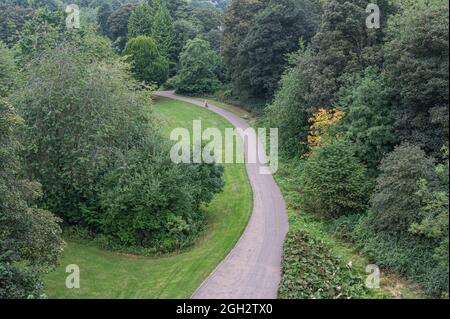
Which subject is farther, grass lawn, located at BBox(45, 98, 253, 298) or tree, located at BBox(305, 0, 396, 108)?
tree, located at BBox(305, 0, 396, 108)

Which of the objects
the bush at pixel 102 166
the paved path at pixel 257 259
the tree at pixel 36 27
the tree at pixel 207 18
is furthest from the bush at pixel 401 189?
the tree at pixel 207 18

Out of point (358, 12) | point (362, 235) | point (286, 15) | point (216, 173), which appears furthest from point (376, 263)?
point (286, 15)

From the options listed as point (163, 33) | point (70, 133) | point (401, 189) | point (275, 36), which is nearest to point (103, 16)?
point (163, 33)

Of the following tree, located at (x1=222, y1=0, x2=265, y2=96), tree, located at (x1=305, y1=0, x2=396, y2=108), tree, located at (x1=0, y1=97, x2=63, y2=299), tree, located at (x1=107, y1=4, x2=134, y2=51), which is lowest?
tree, located at (x1=0, y1=97, x2=63, y2=299)

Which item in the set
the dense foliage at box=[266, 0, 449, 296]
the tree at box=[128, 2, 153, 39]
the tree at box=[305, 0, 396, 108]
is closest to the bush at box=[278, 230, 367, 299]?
the dense foliage at box=[266, 0, 449, 296]

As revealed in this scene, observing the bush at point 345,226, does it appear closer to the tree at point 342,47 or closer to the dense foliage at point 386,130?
the dense foliage at point 386,130

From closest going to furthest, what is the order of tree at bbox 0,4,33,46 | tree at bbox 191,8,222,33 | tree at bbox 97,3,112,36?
1. tree at bbox 0,4,33,46
2. tree at bbox 191,8,222,33
3. tree at bbox 97,3,112,36

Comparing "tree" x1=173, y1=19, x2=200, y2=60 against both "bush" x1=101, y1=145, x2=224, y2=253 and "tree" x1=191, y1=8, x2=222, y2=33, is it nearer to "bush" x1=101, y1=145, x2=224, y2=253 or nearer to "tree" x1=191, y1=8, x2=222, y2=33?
"tree" x1=191, y1=8, x2=222, y2=33
